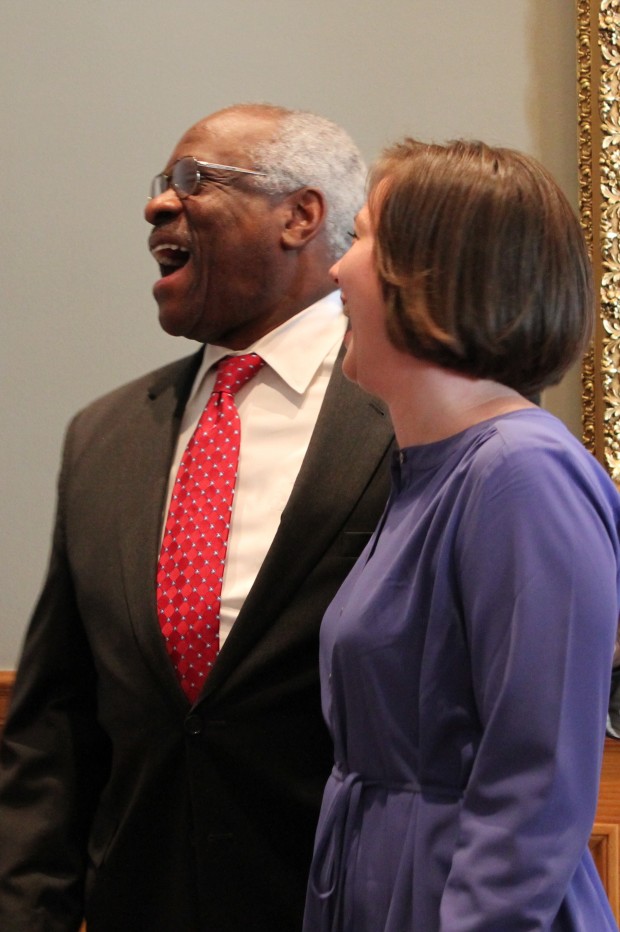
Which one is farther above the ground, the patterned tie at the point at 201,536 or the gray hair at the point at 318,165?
the gray hair at the point at 318,165

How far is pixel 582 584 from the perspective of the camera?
999 mm

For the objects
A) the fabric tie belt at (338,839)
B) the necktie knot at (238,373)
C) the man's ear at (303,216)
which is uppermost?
the man's ear at (303,216)

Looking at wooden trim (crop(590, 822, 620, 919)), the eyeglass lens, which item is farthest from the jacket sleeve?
wooden trim (crop(590, 822, 620, 919))

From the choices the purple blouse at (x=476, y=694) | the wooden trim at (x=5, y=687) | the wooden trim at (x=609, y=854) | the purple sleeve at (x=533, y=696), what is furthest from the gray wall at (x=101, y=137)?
the purple sleeve at (x=533, y=696)

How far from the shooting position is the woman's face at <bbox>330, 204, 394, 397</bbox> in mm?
1199

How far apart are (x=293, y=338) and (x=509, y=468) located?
0.80m

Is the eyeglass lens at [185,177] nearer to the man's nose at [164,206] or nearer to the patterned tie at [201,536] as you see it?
the man's nose at [164,206]

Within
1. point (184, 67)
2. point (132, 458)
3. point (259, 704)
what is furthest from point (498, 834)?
point (184, 67)

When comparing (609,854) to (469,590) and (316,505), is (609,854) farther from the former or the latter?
(469,590)

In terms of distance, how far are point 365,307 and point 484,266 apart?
15 cm

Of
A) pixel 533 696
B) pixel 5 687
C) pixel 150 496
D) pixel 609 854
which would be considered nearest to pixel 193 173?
pixel 150 496

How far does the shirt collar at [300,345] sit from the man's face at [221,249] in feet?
0.11

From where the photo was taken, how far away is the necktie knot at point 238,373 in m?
1.80

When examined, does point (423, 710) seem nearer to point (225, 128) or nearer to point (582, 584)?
point (582, 584)
